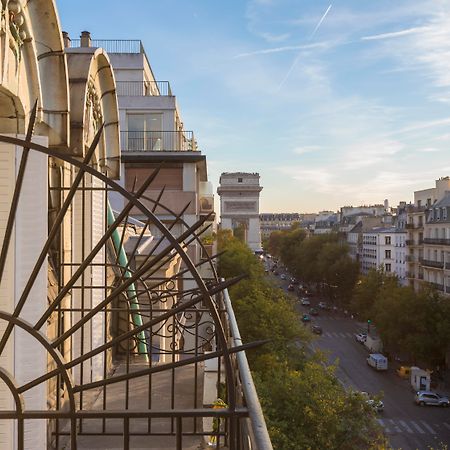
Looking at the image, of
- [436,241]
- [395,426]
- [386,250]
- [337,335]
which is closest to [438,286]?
[436,241]

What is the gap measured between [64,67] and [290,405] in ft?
42.5

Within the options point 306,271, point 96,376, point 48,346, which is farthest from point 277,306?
point 306,271

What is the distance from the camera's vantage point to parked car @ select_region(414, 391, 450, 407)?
30.8 m

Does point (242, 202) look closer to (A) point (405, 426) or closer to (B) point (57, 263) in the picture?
(A) point (405, 426)

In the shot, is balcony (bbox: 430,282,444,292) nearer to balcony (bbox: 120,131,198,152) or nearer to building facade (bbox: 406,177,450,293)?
building facade (bbox: 406,177,450,293)

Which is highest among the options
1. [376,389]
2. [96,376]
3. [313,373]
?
[96,376]

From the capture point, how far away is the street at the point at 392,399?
26031 mm

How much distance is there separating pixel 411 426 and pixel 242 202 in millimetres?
54002

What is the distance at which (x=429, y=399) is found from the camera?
3078cm

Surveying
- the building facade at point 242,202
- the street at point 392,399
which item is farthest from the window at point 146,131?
the building facade at point 242,202

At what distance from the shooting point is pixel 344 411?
52.2 feet

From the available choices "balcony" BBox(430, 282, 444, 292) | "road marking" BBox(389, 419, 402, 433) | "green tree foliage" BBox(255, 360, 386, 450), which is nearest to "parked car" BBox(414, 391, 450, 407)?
"road marking" BBox(389, 419, 402, 433)

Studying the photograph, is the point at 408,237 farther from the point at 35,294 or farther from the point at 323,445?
the point at 35,294

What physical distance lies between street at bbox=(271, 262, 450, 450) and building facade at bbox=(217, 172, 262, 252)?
33.0 m
